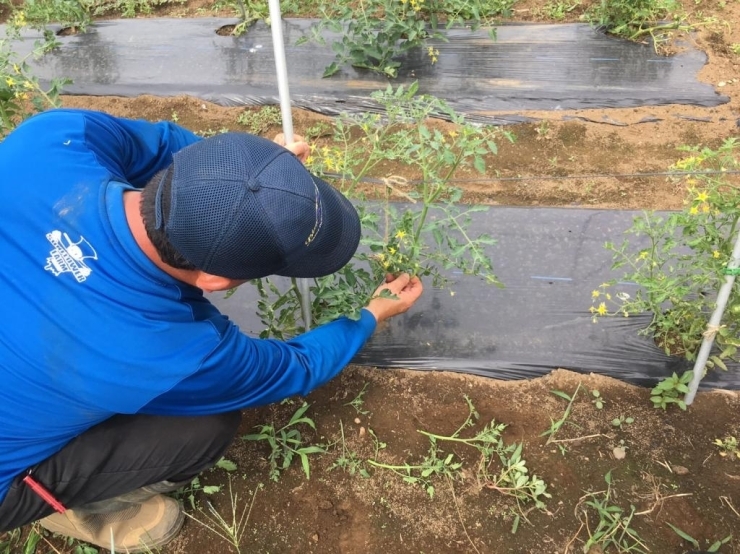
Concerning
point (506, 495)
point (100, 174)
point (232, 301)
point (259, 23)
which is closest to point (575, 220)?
point (506, 495)

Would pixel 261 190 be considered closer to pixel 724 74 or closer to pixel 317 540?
pixel 317 540

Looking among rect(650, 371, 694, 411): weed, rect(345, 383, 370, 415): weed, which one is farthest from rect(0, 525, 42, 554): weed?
rect(650, 371, 694, 411): weed

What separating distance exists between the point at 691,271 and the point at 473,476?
977 millimetres

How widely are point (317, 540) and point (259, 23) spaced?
3553mm

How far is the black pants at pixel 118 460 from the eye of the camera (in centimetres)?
139

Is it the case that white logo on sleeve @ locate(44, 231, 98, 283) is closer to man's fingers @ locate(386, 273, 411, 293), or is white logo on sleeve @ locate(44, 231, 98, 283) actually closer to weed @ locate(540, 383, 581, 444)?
man's fingers @ locate(386, 273, 411, 293)

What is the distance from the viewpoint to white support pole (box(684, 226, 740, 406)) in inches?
59.2

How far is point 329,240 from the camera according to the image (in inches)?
47.6

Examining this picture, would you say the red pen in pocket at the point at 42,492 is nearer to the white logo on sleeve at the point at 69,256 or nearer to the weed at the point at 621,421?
the white logo on sleeve at the point at 69,256

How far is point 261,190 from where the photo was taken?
1.04 meters

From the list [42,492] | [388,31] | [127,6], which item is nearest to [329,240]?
[42,492]

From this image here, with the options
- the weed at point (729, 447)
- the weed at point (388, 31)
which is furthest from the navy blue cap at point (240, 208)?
the weed at point (388, 31)

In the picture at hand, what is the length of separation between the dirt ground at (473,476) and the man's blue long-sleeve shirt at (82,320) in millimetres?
580

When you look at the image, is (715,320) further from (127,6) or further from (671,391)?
(127,6)
